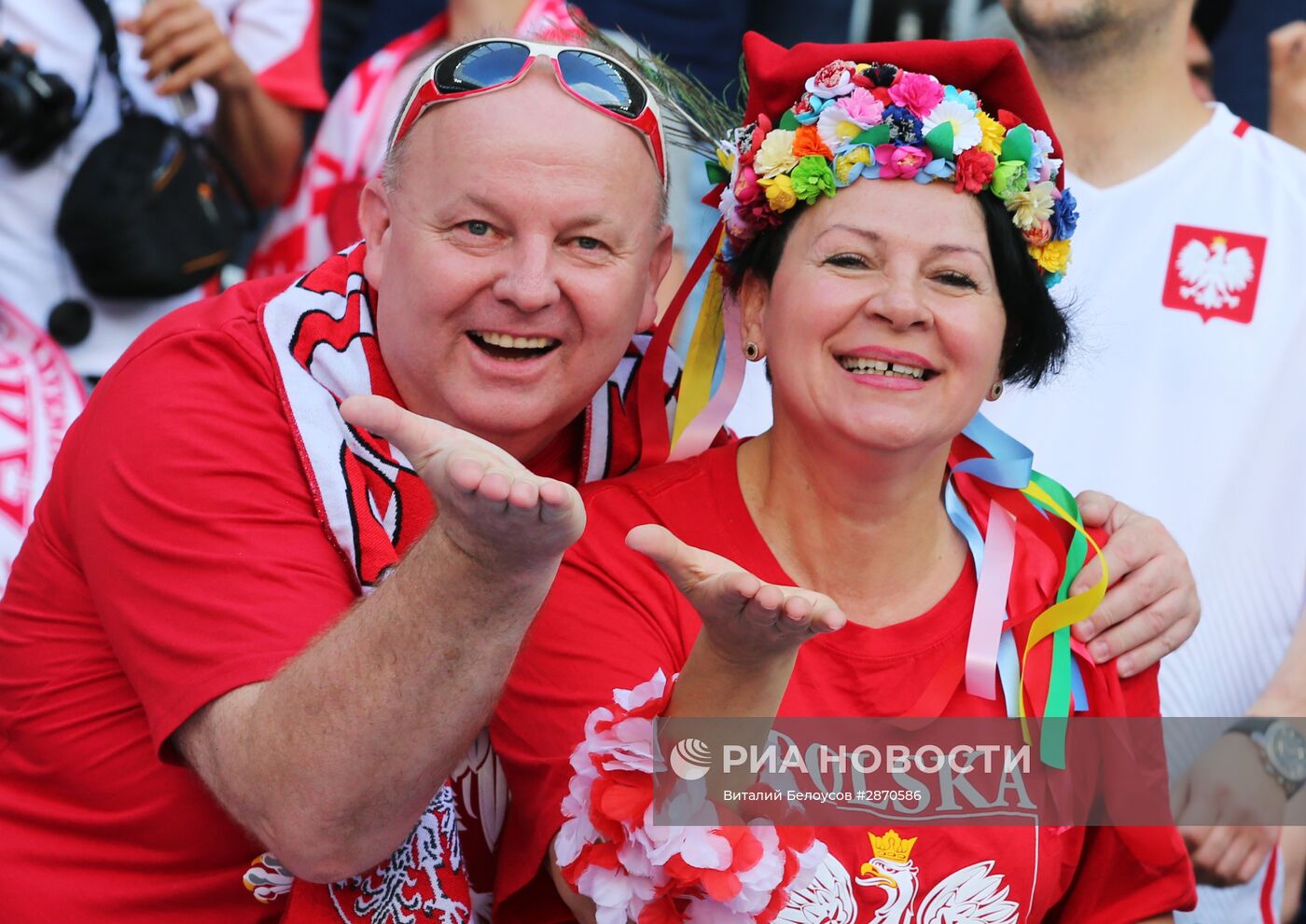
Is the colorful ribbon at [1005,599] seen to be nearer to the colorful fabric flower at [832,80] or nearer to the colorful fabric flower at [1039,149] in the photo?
the colorful fabric flower at [1039,149]

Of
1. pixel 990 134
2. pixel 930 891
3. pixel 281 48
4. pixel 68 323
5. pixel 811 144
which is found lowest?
pixel 68 323

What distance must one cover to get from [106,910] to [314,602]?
53 centimetres

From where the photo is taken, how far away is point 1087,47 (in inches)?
139

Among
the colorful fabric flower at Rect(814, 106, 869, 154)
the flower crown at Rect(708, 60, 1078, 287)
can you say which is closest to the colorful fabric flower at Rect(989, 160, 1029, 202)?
the flower crown at Rect(708, 60, 1078, 287)

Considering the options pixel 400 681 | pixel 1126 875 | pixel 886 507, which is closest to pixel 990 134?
pixel 886 507

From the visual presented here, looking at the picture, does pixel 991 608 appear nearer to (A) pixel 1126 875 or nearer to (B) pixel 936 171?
(A) pixel 1126 875

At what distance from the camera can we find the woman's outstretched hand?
1.64 m

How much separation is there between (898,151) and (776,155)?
185 mm

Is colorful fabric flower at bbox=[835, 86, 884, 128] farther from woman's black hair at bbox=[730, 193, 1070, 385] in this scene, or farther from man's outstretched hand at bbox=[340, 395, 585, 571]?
man's outstretched hand at bbox=[340, 395, 585, 571]

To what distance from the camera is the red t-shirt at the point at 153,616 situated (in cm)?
201

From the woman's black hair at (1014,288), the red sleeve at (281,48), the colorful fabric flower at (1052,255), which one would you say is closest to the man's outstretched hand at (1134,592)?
the woman's black hair at (1014,288)

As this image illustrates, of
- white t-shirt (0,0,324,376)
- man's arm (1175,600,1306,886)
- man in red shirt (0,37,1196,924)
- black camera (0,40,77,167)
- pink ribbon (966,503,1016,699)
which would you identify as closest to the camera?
man in red shirt (0,37,1196,924)

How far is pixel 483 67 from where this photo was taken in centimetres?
238

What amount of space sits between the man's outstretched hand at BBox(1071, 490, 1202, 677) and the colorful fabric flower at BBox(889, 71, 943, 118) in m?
0.69
